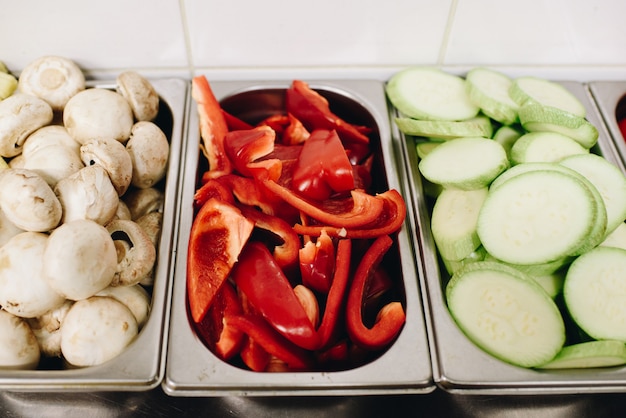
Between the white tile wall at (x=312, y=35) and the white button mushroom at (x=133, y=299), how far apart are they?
72cm

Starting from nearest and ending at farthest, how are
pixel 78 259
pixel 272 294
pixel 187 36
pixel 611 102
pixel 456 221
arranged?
pixel 78 259 → pixel 272 294 → pixel 456 221 → pixel 187 36 → pixel 611 102

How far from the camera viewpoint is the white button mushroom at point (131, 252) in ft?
3.64

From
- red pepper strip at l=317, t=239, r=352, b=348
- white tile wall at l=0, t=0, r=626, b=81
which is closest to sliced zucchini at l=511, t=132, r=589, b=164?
white tile wall at l=0, t=0, r=626, b=81

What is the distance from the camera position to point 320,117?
4.74 feet

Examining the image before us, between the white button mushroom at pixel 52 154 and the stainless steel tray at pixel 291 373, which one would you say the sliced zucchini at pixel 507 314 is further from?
the white button mushroom at pixel 52 154

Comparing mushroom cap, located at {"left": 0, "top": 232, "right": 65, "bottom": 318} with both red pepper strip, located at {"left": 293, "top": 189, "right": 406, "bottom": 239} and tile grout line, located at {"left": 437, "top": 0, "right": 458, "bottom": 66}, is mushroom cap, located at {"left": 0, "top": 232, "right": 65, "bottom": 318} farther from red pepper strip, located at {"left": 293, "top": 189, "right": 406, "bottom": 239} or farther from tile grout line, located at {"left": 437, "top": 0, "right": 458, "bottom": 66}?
tile grout line, located at {"left": 437, "top": 0, "right": 458, "bottom": 66}

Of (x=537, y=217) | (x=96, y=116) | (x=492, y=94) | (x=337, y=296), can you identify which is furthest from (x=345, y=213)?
(x=96, y=116)

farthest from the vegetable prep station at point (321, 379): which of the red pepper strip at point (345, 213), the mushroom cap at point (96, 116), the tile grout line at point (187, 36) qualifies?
the tile grout line at point (187, 36)

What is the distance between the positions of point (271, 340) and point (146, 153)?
576 millimetres

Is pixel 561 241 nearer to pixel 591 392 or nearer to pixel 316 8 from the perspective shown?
pixel 591 392

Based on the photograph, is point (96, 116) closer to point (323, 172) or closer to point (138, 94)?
point (138, 94)

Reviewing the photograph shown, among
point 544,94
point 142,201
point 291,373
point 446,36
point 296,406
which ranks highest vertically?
point 446,36

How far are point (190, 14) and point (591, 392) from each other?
4.45 ft

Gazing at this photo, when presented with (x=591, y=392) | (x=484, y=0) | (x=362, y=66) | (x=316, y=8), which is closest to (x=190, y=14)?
(x=316, y=8)
